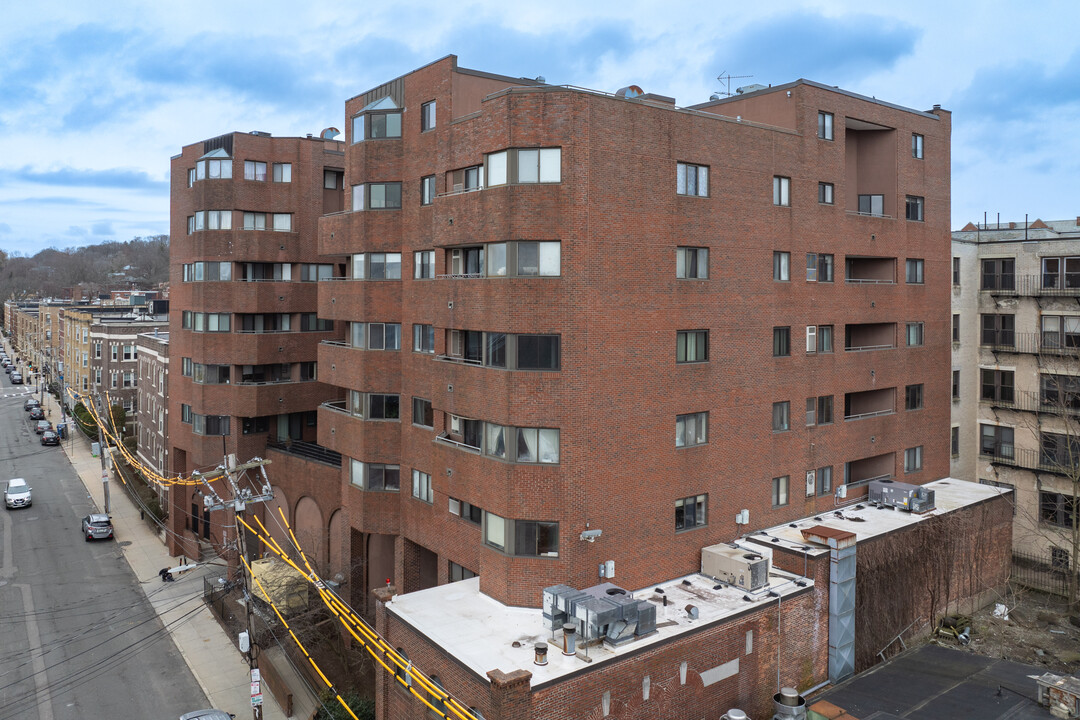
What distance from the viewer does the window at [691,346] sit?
2988cm

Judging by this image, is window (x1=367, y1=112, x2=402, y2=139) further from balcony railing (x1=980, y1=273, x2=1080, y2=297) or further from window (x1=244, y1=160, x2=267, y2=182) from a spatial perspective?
balcony railing (x1=980, y1=273, x2=1080, y2=297)

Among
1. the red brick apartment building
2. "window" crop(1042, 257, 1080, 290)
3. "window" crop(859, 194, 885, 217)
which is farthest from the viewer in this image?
the red brick apartment building

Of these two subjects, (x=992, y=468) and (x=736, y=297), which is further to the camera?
(x=992, y=468)

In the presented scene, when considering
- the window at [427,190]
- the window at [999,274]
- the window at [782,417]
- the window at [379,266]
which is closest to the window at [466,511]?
the window at [379,266]

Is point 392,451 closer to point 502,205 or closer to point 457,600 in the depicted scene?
point 457,600

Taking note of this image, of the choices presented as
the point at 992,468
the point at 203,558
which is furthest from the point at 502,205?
the point at 992,468

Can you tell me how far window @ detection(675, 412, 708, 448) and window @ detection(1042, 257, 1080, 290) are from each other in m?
33.3

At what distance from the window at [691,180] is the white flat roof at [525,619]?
608 inches

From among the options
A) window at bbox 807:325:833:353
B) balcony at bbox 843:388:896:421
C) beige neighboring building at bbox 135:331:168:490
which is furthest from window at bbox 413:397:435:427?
beige neighboring building at bbox 135:331:168:490

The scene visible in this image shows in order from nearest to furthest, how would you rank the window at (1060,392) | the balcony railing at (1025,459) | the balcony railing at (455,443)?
the balcony railing at (455,443) < the window at (1060,392) < the balcony railing at (1025,459)

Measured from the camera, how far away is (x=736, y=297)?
31.8 meters

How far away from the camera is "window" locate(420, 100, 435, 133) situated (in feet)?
109

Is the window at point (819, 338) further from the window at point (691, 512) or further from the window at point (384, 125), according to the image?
the window at point (384, 125)

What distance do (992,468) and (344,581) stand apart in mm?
43413
